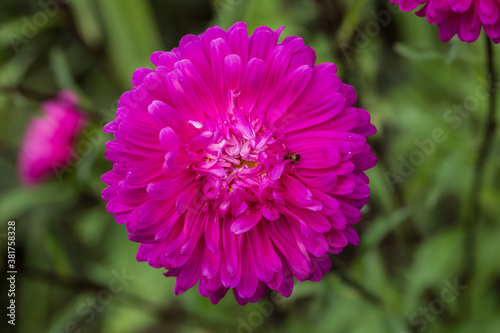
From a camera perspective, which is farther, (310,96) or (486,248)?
(486,248)

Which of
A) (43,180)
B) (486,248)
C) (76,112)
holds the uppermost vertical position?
(76,112)

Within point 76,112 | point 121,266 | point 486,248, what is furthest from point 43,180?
point 486,248

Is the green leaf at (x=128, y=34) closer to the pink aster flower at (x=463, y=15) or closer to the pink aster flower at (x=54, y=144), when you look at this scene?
the pink aster flower at (x=54, y=144)

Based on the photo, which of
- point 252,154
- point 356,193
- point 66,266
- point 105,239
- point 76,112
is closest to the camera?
point 356,193

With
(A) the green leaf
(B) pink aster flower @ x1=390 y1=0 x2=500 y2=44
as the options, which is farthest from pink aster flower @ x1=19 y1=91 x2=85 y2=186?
(B) pink aster flower @ x1=390 y1=0 x2=500 y2=44

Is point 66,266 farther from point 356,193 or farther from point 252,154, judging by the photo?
point 356,193

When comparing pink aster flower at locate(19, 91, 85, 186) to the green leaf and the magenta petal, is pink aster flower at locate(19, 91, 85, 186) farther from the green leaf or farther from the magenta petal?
the magenta petal

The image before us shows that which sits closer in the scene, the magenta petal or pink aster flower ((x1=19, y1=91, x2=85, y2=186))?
the magenta petal
